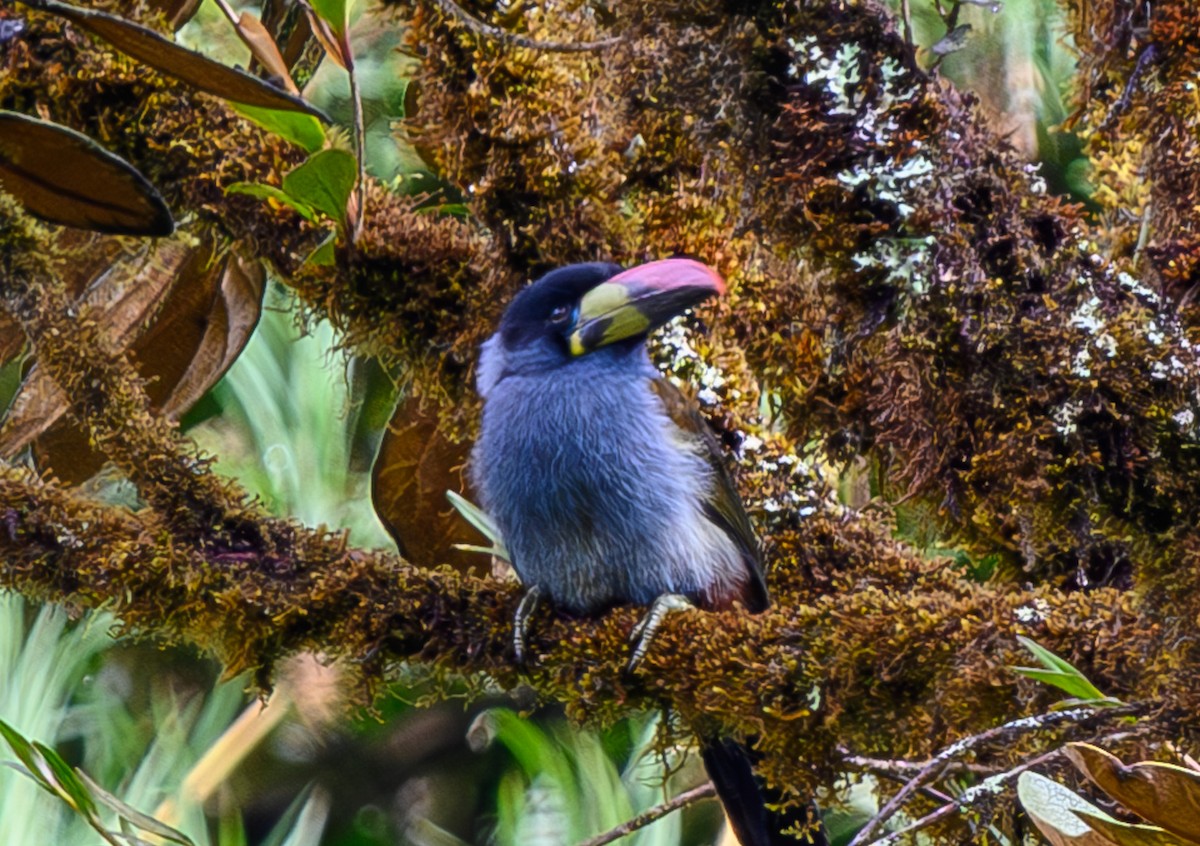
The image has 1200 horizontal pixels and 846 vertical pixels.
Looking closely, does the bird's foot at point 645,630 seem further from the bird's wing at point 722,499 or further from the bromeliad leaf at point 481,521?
the bromeliad leaf at point 481,521

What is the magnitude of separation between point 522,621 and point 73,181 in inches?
31.9

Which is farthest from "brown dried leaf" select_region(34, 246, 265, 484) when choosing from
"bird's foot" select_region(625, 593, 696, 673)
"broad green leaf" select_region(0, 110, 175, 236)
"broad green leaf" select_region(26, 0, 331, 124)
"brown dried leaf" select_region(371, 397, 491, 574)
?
"broad green leaf" select_region(26, 0, 331, 124)

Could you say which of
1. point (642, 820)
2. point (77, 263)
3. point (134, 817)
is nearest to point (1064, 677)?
point (642, 820)

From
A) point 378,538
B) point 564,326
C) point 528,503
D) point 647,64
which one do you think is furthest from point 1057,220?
point 378,538

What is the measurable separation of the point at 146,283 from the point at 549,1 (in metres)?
0.95

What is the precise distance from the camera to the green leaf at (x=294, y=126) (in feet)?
4.72

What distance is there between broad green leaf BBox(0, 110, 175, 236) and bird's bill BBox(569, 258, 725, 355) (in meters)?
0.74

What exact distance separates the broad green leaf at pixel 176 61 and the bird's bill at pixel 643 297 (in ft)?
2.47

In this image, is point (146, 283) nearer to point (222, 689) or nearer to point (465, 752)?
point (222, 689)

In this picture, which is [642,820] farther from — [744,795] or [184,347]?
[184,347]

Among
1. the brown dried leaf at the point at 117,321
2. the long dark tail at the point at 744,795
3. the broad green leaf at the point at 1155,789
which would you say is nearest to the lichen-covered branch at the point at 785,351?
the long dark tail at the point at 744,795

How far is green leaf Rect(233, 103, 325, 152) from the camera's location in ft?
4.72

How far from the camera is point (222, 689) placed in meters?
3.08

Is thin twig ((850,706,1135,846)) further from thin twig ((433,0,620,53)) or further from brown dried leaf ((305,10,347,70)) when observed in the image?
brown dried leaf ((305,10,347,70))
